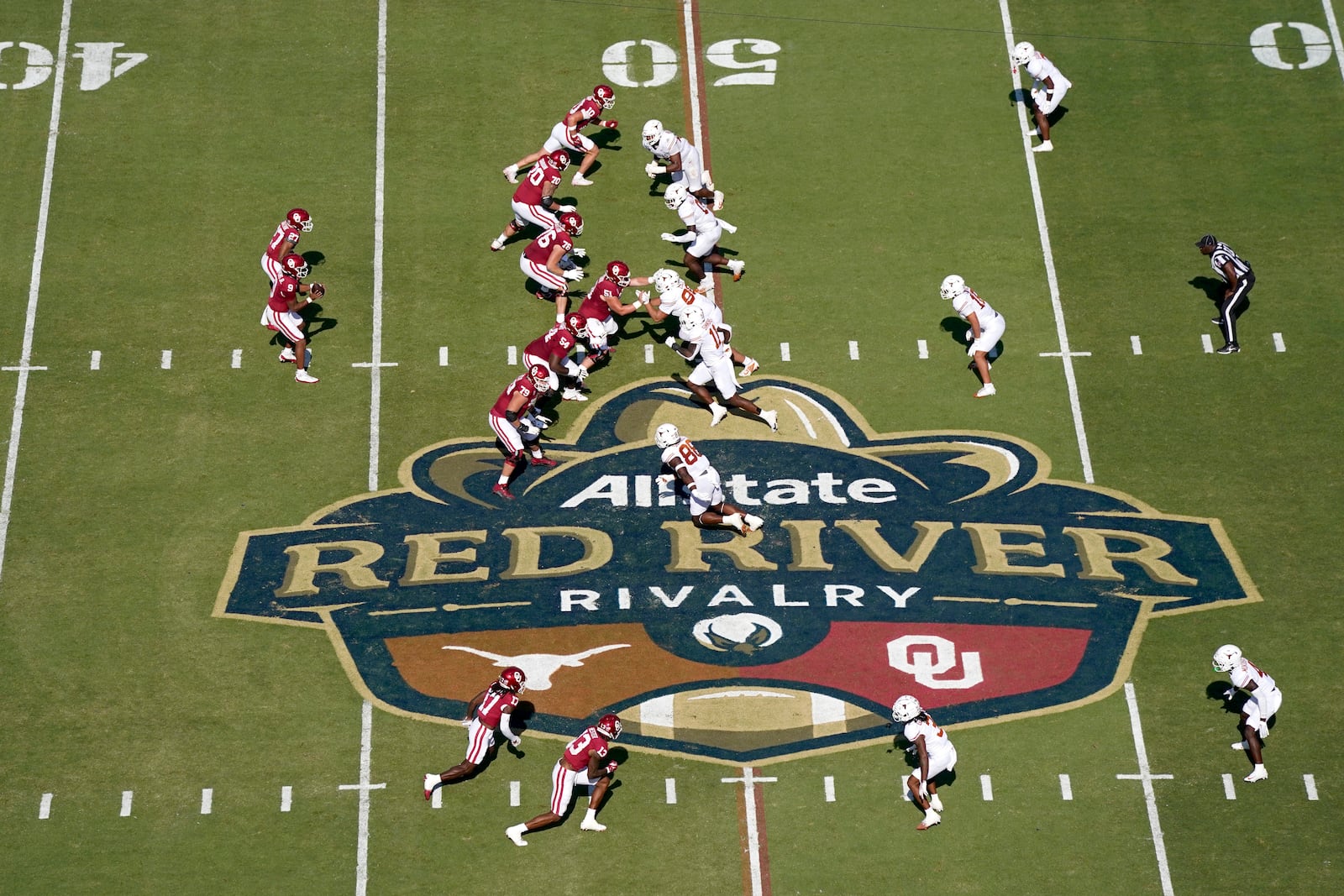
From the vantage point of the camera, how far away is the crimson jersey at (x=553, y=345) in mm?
26438

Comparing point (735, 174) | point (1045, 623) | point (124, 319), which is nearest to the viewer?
point (1045, 623)

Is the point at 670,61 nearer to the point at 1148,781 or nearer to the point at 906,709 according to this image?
the point at 906,709

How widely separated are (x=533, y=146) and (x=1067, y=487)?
1042 cm

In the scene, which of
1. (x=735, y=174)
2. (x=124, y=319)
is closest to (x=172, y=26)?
(x=124, y=319)

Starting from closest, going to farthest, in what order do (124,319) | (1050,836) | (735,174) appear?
(1050,836)
(124,319)
(735,174)

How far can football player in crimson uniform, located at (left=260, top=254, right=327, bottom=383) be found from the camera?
27.1m

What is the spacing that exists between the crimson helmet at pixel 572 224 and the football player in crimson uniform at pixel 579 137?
1.71m

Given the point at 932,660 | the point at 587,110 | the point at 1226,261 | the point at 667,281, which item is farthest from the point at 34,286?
the point at 1226,261

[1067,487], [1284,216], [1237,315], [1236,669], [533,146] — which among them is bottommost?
[1236,669]

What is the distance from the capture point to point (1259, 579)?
25094mm

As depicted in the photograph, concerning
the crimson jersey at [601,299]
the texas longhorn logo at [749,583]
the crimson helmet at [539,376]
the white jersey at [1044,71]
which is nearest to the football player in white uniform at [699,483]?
the texas longhorn logo at [749,583]

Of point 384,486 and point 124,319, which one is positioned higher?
point 124,319

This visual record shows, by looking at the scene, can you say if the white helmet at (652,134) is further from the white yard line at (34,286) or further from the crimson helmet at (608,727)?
→ the crimson helmet at (608,727)

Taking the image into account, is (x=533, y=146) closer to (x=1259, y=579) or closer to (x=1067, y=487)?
(x=1067, y=487)
